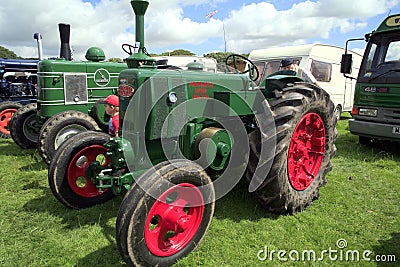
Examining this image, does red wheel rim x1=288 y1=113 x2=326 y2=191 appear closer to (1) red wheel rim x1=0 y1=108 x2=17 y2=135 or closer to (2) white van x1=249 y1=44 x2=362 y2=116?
(2) white van x1=249 y1=44 x2=362 y2=116

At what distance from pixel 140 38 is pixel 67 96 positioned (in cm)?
326

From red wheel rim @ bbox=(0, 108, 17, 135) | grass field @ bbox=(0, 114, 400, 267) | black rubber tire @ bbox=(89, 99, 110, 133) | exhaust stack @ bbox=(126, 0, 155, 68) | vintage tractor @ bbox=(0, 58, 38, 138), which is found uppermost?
exhaust stack @ bbox=(126, 0, 155, 68)

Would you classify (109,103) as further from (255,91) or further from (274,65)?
(274,65)

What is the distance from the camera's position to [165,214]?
2.46m

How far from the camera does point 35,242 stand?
2.90 metres

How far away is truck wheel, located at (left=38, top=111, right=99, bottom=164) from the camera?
191 inches

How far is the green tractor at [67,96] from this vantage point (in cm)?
520

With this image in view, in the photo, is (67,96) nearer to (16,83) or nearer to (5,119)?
(5,119)

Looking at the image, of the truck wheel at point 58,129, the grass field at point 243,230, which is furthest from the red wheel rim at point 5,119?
the grass field at point 243,230

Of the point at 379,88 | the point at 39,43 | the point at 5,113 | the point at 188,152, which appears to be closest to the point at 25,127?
the point at 5,113

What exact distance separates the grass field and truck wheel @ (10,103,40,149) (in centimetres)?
213

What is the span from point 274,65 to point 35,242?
8393 mm

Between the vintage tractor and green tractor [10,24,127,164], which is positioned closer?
green tractor [10,24,127,164]

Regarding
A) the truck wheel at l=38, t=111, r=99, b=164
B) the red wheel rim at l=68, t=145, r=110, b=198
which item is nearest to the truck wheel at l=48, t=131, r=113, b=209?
the red wheel rim at l=68, t=145, r=110, b=198
